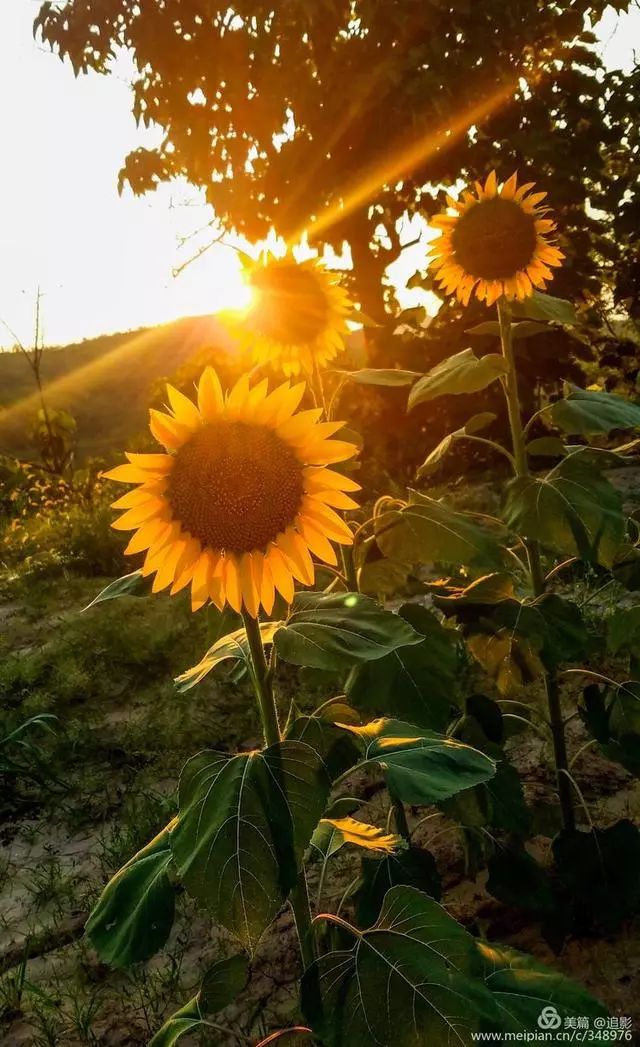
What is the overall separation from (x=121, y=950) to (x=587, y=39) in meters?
7.04

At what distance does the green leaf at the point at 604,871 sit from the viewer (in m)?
1.85

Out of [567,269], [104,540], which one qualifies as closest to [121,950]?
[104,540]

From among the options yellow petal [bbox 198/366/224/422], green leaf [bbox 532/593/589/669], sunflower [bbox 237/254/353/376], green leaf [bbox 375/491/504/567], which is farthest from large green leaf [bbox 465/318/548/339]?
yellow petal [bbox 198/366/224/422]

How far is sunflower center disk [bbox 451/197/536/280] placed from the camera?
2146 millimetres

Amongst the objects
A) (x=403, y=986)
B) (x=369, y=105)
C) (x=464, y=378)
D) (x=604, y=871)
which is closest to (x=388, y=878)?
(x=403, y=986)

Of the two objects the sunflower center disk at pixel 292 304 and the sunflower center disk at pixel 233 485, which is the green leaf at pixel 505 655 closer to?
the sunflower center disk at pixel 233 485

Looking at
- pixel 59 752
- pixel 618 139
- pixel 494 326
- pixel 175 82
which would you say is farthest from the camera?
pixel 175 82

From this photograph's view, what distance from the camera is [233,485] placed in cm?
125

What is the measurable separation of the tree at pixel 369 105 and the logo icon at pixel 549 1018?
16.8 feet

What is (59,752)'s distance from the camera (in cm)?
314

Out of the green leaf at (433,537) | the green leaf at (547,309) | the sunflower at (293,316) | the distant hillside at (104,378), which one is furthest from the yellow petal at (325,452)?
the distant hillside at (104,378)

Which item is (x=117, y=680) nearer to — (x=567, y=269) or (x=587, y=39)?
(x=567, y=269)

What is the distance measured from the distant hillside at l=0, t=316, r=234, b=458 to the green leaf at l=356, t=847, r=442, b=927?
59.3 feet

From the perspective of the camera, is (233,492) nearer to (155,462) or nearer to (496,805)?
(155,462)
